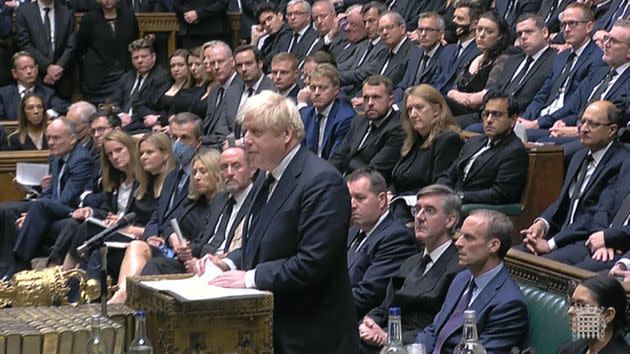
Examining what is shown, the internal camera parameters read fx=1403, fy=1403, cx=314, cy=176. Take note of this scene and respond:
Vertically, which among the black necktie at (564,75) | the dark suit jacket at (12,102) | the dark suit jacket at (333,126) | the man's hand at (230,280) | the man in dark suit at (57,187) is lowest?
the man in dark suit at (57,187)

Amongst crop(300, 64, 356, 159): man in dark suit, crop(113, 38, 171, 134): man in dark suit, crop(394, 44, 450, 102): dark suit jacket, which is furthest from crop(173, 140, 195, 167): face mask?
crop(113, 38, 171, 134): man in dark suit

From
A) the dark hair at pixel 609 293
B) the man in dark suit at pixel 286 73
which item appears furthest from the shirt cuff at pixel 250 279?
the man in dark suit at pixel 286 73

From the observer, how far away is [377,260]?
6828mm

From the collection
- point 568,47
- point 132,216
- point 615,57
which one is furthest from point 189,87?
point 132,216

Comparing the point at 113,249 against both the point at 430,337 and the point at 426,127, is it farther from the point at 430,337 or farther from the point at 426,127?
the point at 430,337

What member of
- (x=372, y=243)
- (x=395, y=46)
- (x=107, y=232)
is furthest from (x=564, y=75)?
(x=107, y=232)

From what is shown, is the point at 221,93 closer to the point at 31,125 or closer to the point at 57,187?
the point at 31,125

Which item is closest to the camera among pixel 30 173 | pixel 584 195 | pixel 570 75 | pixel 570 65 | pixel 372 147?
pixel 584 195

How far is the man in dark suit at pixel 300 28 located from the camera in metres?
12.7

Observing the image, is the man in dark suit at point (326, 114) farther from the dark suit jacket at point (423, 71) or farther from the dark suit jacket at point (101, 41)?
the dark suit jacket at point (101, 41)

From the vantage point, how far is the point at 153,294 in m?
4.21

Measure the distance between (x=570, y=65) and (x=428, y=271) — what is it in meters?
3.77

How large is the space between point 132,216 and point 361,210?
2.31 metres

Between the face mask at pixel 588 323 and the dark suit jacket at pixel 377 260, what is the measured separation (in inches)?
84.6
